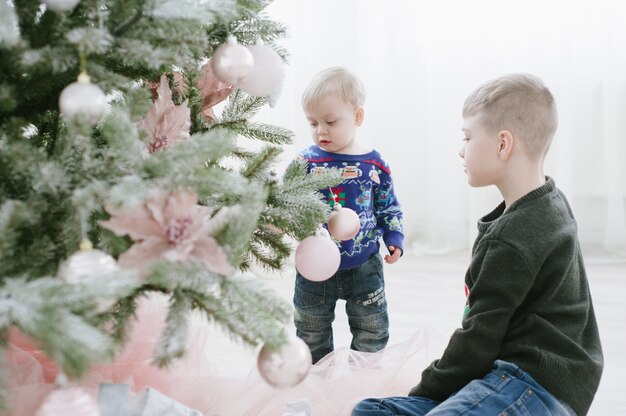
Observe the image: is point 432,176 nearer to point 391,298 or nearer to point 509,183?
point 391,298

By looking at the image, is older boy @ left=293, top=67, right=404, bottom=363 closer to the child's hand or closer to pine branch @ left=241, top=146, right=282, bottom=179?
the child's hand

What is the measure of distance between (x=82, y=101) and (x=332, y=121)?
852 millimetres

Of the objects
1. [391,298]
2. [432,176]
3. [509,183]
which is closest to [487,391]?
[509,183]

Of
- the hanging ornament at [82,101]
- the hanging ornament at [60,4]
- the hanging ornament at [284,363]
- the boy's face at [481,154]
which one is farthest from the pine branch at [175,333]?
the boy's face at [481,154]

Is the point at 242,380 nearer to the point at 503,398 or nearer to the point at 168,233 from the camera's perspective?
the point at 503,398

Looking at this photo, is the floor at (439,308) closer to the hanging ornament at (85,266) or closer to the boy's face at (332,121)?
the boy's face at (332,121)

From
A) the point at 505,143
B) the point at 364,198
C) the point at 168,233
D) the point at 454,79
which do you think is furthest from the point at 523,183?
the point at 454,79

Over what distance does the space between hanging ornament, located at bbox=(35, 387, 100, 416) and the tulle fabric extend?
420mm

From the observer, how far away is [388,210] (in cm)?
153

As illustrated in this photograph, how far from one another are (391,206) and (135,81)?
2.52ft

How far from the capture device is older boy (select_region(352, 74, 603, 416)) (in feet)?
3.28

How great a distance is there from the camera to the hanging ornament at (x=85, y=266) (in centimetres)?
65

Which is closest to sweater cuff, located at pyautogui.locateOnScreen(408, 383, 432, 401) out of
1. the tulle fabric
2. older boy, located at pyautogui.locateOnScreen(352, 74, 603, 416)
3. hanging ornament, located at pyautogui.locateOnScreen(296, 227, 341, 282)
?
older boy, located at pyautogui.locateOnScreen(352, 74, 603, 416)

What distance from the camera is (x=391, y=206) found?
1.54 m
